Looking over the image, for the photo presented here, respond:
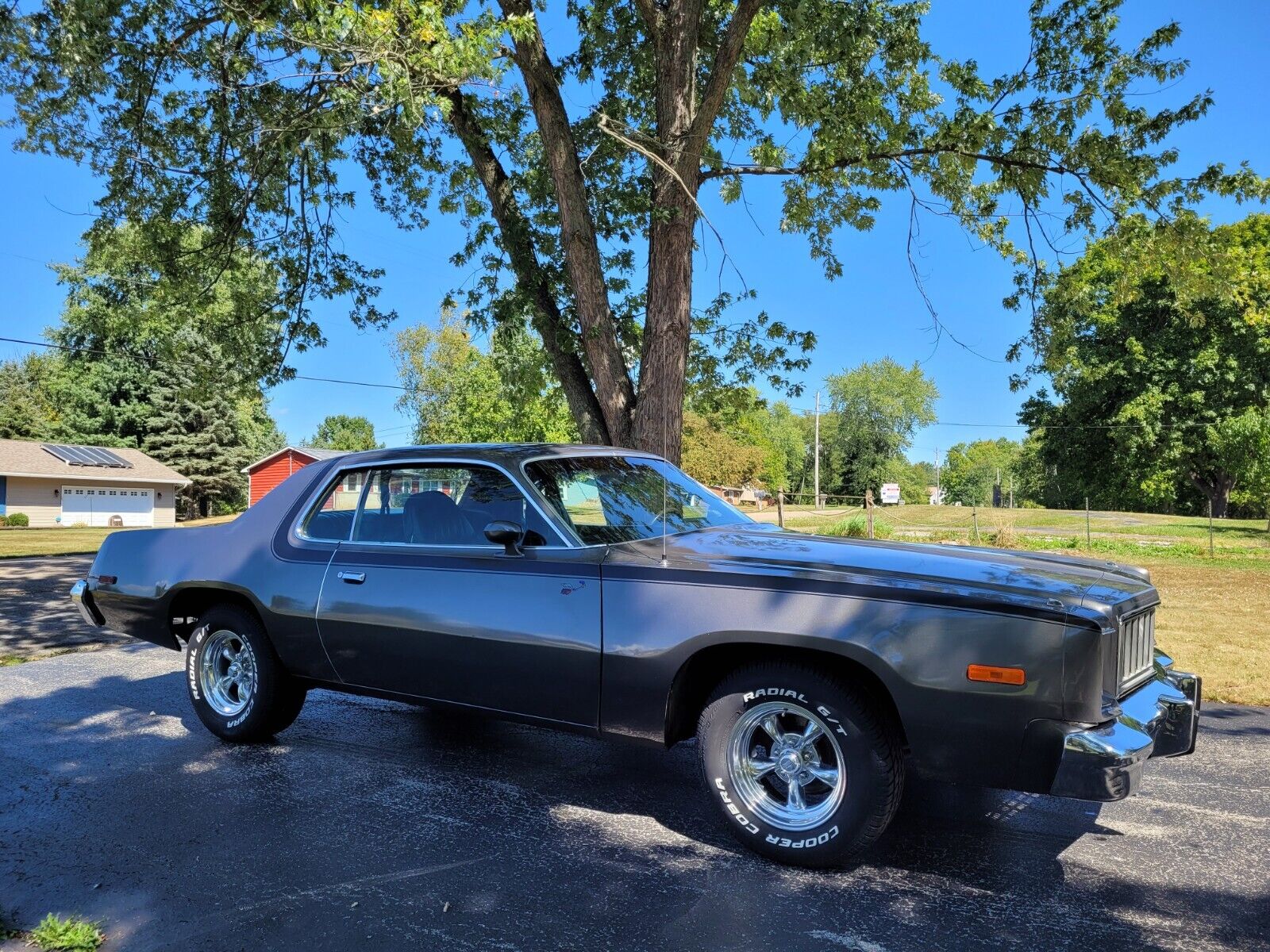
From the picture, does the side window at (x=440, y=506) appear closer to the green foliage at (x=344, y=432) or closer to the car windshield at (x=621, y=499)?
the car windshield at (x=621, y=499)

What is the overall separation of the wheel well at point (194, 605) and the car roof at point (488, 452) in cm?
99

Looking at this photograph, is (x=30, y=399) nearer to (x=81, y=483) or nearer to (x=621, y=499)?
(x=81, y=483)

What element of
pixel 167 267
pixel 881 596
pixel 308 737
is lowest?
pixel 308 737

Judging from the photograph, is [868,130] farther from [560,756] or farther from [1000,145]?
[560,756]

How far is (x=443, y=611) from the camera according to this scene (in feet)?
13.4

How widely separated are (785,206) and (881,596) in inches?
386

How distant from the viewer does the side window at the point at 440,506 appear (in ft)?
14.1

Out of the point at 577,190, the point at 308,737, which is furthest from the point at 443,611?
the point at 577,190

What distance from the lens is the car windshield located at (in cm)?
420

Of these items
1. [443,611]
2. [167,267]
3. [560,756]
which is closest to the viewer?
[443,611]

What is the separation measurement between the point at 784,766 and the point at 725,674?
17.0 inches

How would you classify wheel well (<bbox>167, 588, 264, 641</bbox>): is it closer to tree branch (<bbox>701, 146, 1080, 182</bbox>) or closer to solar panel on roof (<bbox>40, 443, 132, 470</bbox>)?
tree branch (<bbox>701, 146, 1080, 182</bbox>)

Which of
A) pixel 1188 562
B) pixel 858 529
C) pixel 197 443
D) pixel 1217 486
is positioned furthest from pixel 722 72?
pixel 197 443

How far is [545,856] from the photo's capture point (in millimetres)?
3445
